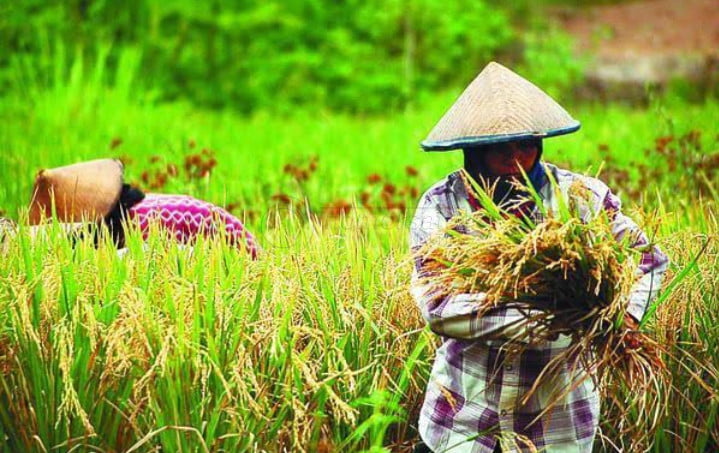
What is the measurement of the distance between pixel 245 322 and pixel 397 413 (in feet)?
1.58

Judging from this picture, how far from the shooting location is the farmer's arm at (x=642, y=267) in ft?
7.89

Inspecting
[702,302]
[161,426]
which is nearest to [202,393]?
[161,426]

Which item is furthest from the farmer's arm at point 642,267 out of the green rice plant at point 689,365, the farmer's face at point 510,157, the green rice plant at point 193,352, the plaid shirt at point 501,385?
the green rice plant at point 193,352

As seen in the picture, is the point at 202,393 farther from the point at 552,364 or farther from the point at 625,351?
the point at 625,351

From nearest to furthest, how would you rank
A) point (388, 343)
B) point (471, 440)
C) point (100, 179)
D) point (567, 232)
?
point (567, 232) < point (471, 440) < point (388, 343) < point (100, 179)

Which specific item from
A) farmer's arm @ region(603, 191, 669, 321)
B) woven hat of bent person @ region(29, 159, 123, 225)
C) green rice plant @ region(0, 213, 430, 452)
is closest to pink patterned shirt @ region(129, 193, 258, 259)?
woven hat of bent person @ region(29, 159, 123, 225)

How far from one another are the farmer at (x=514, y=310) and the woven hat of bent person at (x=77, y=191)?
1.57 m

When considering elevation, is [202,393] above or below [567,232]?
below

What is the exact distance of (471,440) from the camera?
2502mm

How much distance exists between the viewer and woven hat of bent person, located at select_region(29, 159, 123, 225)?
3.76m

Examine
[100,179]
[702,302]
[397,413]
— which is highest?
[100,179]

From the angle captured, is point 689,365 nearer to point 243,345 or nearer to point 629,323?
point 629,323

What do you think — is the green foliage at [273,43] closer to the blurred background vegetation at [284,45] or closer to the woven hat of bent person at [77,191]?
the blurred background vegetation at [284,45]

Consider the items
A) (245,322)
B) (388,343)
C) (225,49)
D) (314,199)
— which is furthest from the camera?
(225,49)
